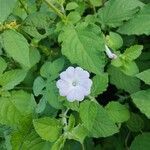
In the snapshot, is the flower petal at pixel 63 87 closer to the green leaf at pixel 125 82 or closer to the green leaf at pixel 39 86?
the green leaf at pixel 39 86

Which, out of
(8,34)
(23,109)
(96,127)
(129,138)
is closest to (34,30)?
(8,34)

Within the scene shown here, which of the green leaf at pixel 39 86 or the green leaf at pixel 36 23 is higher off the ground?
the green leaf at pixel 36 23

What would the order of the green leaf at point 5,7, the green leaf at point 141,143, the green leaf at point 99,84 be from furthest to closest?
the green leaf at point 141,143, the green leaf at point 99,84, the green leaf at point 5,7

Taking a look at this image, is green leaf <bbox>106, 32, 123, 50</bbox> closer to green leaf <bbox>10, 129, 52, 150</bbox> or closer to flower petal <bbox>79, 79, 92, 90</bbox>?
flower petal <bbox>79, 79, 92, 90</bbox>

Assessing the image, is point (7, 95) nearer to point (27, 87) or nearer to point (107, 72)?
point (27, 87)

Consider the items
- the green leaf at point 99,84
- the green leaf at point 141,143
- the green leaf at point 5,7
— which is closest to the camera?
the green leaf at point 5,7

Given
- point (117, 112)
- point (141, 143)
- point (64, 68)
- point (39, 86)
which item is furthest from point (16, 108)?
point (141, 143)

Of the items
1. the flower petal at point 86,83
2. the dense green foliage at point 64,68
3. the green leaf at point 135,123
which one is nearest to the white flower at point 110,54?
the dense green foliage at point 64,68
